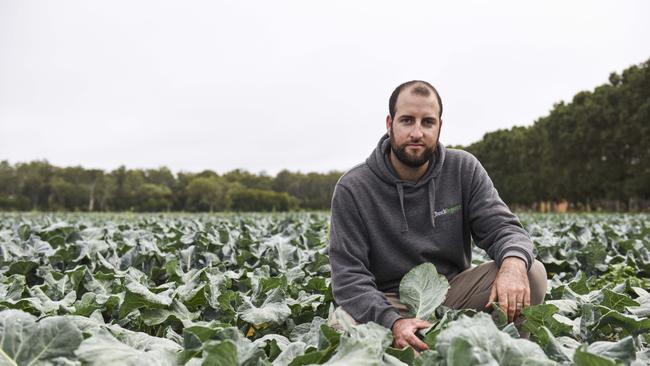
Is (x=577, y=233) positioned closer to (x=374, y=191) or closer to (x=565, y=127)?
(x=374, y=191)

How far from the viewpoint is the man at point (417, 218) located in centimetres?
300

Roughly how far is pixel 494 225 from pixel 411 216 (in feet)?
1.55

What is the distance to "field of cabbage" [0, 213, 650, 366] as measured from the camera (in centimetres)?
164

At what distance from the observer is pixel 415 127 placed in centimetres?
299

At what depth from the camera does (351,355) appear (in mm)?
1629

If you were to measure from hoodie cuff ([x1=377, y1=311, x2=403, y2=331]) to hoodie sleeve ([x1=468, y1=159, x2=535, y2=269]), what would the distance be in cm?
71

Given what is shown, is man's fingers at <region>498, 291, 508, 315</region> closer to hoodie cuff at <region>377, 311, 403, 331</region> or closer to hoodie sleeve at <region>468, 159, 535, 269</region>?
hoodie sleeve at <region>468, 159, 535, 269</region>

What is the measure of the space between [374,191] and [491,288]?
2.81ft

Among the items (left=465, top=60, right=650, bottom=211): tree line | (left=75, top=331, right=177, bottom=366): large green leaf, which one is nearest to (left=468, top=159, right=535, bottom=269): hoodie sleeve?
(left=75, top=331, right=177, bottom=366): large green leaf

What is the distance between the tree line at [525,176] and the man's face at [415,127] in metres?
18.9

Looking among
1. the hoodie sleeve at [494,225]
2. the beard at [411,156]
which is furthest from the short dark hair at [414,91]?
the hoodie sleeve at [494,225]

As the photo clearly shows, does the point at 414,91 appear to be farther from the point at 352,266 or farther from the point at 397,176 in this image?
the point at 352,266

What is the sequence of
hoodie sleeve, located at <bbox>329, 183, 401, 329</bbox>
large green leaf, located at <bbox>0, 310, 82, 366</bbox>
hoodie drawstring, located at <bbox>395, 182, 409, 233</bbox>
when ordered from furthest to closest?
hoodie drawstring, located at <bbox>395, 182, 409, 233</bbox>
hoodie sleeve, located at <bbox>329, 183, 401, 329</bbox>
large green leaf, located at <bbox>0, 310, 82, 366</bbox>

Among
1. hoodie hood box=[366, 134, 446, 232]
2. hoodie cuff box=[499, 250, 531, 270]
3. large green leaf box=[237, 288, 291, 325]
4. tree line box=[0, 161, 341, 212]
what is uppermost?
hoodie hood box=[366, 134, 446, 232]
